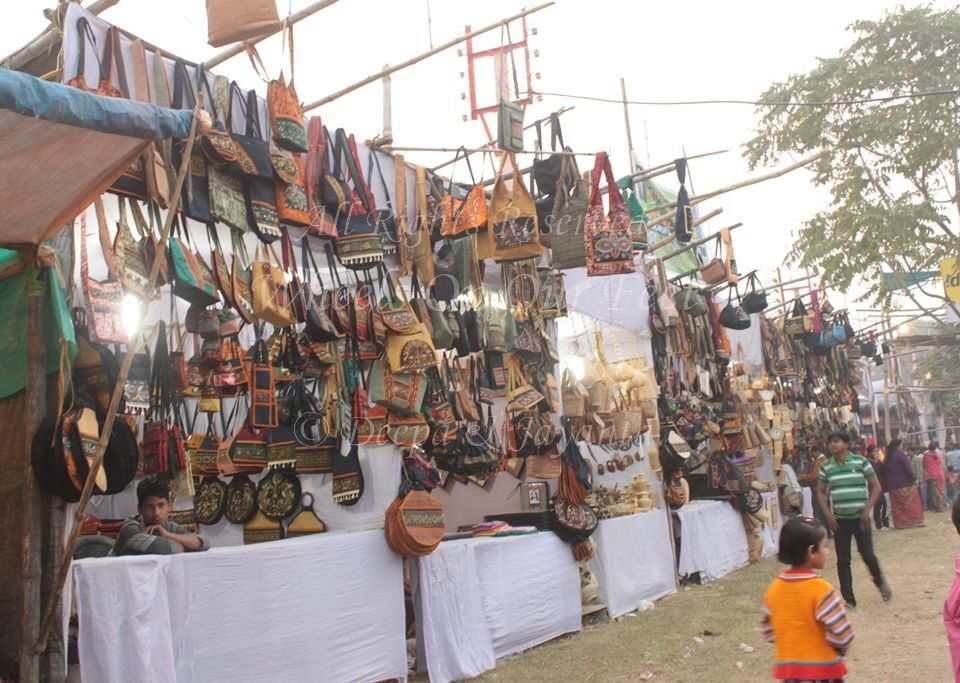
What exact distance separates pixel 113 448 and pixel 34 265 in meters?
0.77

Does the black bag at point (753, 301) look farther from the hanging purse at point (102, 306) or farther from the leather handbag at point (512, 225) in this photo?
the hanging purse at point (102, 306)

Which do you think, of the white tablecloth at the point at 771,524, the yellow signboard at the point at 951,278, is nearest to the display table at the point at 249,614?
the yellow signboard at the point at 951,278

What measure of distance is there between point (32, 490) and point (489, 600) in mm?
3270

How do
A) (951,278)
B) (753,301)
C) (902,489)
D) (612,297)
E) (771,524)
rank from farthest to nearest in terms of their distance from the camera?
(902,489), (771,524), (753,301), (951,278), (612,297)

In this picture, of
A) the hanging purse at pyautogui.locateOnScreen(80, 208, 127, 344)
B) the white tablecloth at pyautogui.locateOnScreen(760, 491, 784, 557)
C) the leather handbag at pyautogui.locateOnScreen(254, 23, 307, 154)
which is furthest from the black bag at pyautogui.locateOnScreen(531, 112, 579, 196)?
the white tablecloth at pyautogui.locateOnScreen(760, 491, 784, 557)

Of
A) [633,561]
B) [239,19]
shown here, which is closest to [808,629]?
[239,19]

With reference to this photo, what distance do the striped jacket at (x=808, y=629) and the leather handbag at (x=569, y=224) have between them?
10.9 ft

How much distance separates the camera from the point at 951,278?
31.6 ft

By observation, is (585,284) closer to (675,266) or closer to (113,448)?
(113,448)

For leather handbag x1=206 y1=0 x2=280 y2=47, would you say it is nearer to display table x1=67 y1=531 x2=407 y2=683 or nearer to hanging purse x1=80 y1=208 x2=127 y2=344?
hanging purse x1=80 y1=208 x2=127 y2=344

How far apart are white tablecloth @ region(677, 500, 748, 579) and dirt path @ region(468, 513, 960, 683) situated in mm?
476

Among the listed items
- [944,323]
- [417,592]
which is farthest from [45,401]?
[944,323]

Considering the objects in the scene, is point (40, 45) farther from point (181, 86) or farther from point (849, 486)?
point (849, 486)

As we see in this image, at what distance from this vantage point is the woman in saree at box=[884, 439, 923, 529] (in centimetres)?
1376
